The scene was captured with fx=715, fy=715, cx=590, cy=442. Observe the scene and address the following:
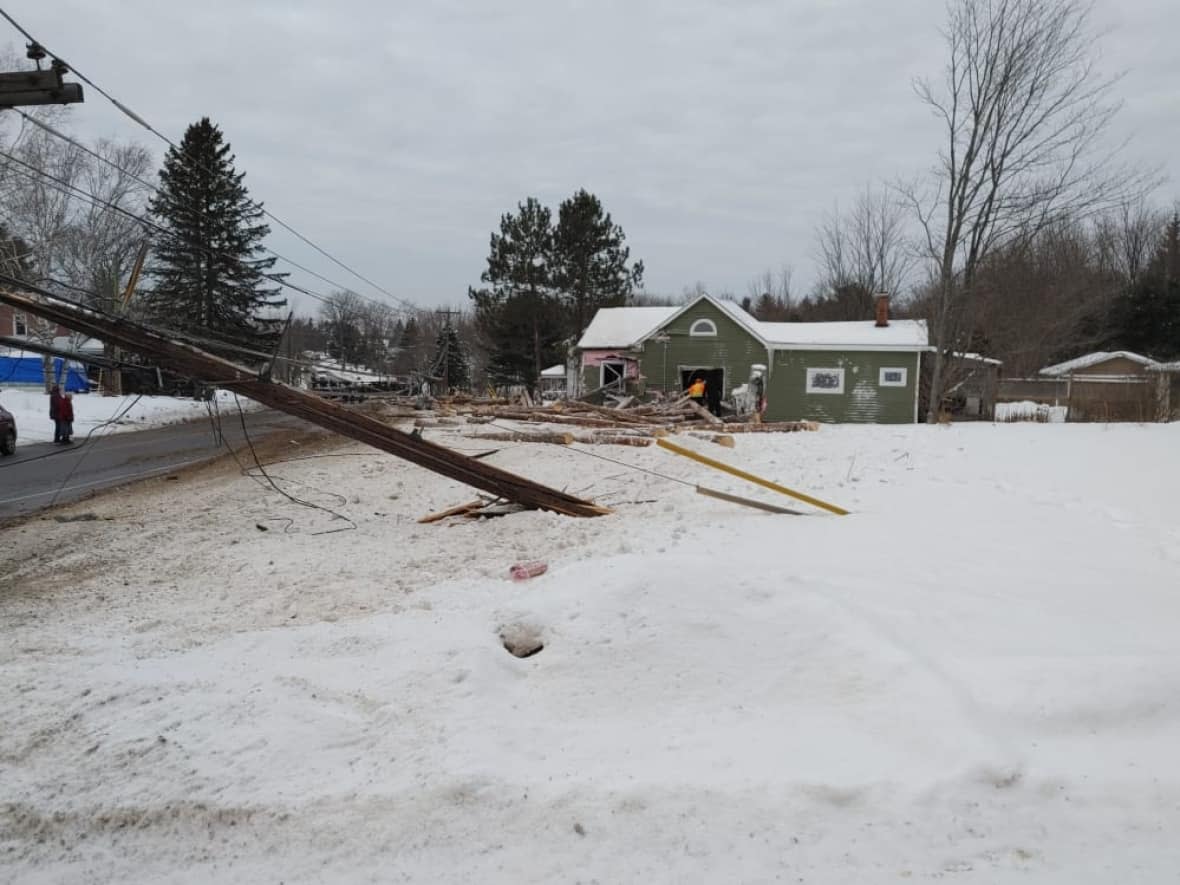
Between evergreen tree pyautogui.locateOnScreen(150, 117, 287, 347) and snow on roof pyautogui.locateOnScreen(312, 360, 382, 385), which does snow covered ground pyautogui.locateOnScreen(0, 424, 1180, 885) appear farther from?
evergreen tree pyautogui.locateOnScreen(150, 117, 287, 347)

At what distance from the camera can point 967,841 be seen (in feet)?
9.38

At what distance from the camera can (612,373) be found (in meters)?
31.4

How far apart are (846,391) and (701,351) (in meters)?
5.94

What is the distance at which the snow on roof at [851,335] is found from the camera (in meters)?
27.7

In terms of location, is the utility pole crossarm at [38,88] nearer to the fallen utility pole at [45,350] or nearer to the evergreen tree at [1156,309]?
the fallen utility pole at [45,350]

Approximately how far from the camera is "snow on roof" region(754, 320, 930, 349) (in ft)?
90.7

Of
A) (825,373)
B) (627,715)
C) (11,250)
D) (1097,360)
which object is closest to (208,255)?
(11,250)

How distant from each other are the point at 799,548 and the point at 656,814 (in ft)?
10.9

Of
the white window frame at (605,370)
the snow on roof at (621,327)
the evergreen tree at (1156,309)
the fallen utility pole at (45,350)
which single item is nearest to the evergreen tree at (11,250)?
the snow on roof at (621,327)

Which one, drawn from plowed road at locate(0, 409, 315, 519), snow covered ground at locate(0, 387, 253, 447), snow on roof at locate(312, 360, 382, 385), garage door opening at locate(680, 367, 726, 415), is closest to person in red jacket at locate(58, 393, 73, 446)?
plowed road at locate(0, 409, 315, 519)

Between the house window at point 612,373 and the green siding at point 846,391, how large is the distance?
20.0 ft

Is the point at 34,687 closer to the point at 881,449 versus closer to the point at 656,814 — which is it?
the point at 656,814

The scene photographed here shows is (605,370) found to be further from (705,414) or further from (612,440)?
(612,440)

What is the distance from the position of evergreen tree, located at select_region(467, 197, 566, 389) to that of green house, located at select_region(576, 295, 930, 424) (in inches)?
461
